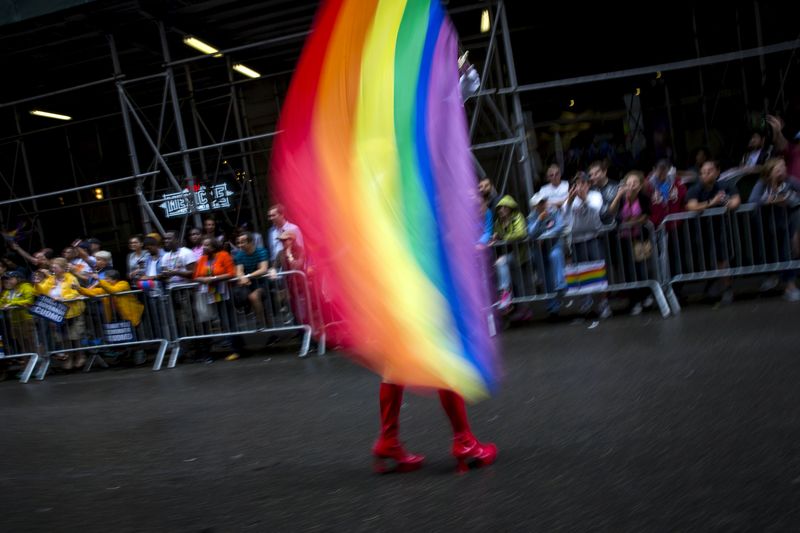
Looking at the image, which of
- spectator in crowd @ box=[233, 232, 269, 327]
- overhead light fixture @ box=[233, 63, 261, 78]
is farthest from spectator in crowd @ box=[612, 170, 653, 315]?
overhead light fixture @ box=[233, 63, 261, 78]

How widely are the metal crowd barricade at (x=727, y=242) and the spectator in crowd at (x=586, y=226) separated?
70 centimetres

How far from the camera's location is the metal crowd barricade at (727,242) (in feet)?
25.7

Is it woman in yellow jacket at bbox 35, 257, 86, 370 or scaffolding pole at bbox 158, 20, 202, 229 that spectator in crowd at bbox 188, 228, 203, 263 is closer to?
woman in yellow jacket at bbox 35, 257, 86, 370

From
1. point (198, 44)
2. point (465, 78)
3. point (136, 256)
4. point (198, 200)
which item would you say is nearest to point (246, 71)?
point (198, 44)

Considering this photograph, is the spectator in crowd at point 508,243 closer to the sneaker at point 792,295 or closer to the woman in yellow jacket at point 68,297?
the sneaker at point 792,295

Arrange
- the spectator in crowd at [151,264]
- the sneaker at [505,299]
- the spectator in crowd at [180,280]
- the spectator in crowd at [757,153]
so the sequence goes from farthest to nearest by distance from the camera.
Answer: the spectator in crowd at [151,264], the spectator in crowd at [180,280], the spectator in crowd at [757,153], the sneaker at [505,299]

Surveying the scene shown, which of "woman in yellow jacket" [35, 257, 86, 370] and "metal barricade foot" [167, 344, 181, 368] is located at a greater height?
"woman in yellow jacket" [35, 257, 86, 370]

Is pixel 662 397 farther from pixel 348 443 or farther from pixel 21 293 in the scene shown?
pixel 21 293

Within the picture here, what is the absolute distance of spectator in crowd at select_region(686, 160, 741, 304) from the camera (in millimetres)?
8016

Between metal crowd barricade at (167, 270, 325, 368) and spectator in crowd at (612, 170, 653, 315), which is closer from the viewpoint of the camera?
spectator in crowd at (612, 170, 653, 315)

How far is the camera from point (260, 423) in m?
5.73

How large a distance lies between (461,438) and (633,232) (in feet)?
16.5

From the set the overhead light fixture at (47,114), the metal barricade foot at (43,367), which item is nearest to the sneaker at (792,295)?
the metal barricade foot at (43,367)

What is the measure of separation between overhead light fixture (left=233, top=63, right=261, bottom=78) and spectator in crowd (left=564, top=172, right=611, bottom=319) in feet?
32.9
